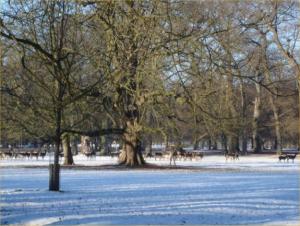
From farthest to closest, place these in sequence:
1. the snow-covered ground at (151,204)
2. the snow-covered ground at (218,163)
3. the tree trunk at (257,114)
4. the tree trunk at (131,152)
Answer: the tree trunk at (257,114), the snow-covered ground at (218,163), the tree trunk at (131,152), the snow-covered ground at (151,204)

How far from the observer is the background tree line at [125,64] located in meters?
15.0

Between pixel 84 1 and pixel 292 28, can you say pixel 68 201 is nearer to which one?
pixel 84 1

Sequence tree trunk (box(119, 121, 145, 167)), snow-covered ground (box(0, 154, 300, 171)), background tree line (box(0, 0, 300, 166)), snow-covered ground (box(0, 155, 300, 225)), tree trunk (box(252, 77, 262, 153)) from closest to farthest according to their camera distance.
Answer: snow-covered ground (box(0, 155, 300, 225))
background tree line (box(0, 0, 300, 166))
tree trunk (box(119, 121, 145, 167))
snow-covered ground (box(0, 154, 300, 171))
tree trunk (box(252, 77, 262, 153))

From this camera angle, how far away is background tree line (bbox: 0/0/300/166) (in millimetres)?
14953

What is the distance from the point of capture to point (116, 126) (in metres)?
34.2

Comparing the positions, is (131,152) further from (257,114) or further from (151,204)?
(257,114)

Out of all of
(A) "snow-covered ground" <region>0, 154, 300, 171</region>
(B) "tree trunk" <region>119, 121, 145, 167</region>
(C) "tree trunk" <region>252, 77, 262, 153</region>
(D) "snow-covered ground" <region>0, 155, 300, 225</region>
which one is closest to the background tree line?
(B) "tree trunk" <region>119, 121, 145, 167</region>

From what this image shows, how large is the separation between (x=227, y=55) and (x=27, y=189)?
8.48 m

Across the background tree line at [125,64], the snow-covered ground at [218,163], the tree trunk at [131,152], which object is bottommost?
the snow-covered ground at [218,163]

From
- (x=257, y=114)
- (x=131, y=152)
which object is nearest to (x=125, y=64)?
(x=131, y=152)

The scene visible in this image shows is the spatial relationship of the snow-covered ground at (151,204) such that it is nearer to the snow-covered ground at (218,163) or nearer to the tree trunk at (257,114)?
the snow-covered ground at (218,163)

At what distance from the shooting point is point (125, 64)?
15.7m

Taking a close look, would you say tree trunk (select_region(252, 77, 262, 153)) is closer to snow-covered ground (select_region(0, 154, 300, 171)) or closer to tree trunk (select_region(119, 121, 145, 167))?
snow-covered ground (select_region(0, 154, 300, 171))

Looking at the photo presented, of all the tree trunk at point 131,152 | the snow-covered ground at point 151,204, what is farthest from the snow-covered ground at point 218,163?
the snow-covered ground at point 151,204
